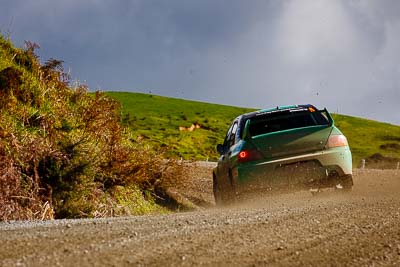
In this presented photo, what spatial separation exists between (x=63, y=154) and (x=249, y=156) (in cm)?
416

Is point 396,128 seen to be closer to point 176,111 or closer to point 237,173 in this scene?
point 176,111

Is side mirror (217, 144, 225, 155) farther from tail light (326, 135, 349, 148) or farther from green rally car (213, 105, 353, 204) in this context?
tail light (326, 135, 349, 148)

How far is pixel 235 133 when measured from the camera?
12422 mm

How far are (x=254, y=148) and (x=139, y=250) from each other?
6.41 meters

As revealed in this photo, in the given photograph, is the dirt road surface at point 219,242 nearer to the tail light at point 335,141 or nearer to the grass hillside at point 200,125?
the tail light at point 335,141

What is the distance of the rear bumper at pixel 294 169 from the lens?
11.1 m

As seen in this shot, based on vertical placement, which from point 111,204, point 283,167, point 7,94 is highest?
point 7,94

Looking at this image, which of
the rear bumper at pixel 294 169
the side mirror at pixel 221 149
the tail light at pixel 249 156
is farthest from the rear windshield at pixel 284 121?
the side mirror at pixel 221 149

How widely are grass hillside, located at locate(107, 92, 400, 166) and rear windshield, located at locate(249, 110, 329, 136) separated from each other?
90.8 feet

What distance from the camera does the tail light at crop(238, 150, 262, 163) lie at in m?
11.2

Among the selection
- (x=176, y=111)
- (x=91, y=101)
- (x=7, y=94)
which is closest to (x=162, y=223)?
(x=7, y=94)

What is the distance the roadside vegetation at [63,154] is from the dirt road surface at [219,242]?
5702 mm

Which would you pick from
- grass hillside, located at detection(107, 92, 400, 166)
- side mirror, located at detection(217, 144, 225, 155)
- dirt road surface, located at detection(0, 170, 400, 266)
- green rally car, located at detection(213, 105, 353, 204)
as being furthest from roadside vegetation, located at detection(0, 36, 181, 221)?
grass hillside, located at detection(107, 92, 400, 166)

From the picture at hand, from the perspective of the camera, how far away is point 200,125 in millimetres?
59312
